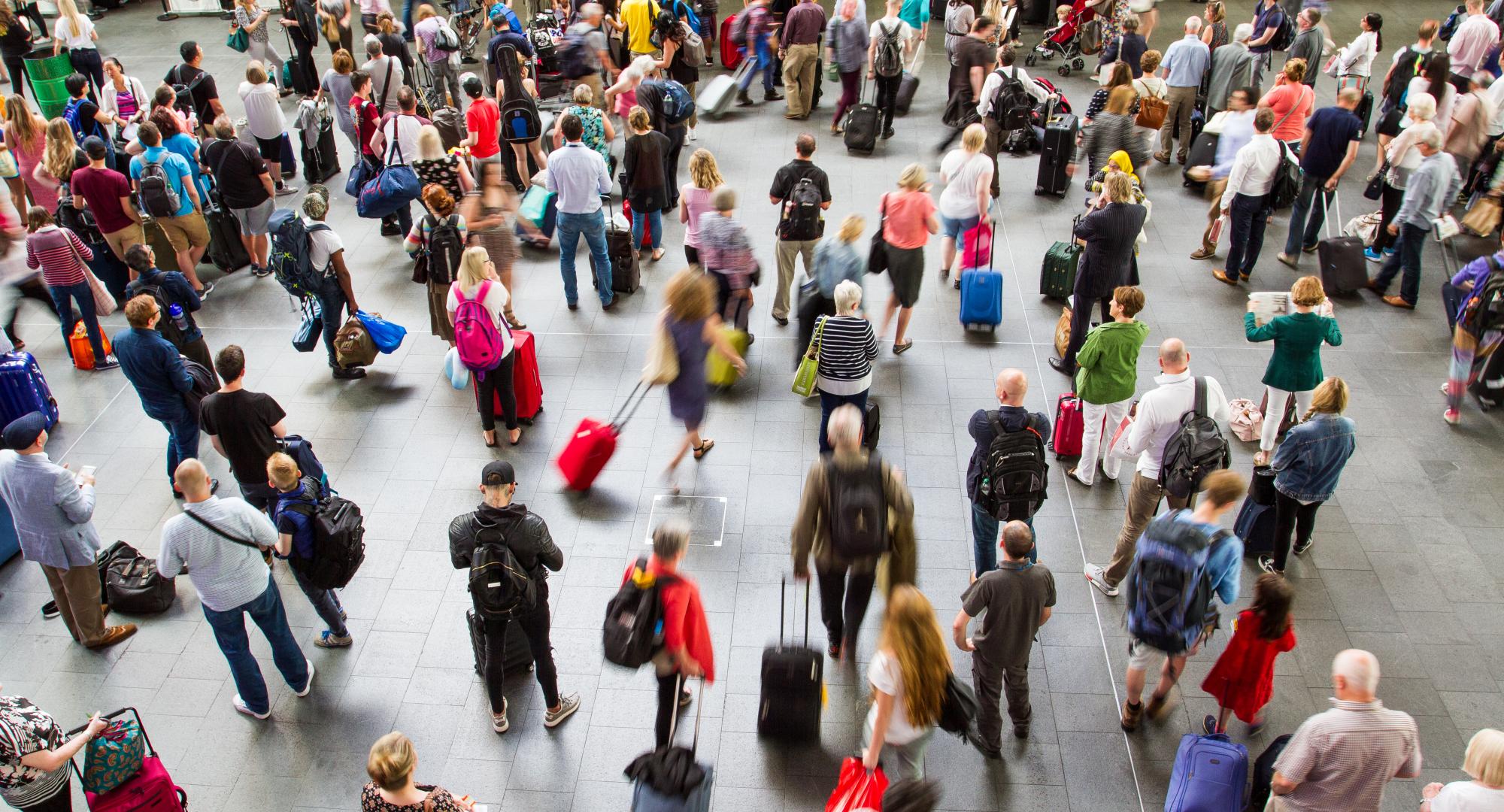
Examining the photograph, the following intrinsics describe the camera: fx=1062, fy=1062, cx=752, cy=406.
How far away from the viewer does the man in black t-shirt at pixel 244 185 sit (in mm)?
9633

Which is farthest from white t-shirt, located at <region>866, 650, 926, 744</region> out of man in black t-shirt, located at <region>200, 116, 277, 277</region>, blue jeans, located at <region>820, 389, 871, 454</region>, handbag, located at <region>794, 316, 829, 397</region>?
man in black t-shirt, located at <region>200, 116, 277, 277</region>

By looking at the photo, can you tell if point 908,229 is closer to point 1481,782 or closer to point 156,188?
point 1481,782

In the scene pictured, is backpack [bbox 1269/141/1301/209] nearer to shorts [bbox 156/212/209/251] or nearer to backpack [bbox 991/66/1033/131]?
backpack [bbox 991/66/1033/131]

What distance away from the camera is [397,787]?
13.5ft

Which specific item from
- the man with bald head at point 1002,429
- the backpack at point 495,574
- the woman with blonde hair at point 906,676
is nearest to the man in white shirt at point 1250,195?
the man with bald head at point 1002,429

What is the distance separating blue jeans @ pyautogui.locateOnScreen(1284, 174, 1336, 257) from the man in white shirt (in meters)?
0.36

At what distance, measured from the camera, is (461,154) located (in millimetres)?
10211

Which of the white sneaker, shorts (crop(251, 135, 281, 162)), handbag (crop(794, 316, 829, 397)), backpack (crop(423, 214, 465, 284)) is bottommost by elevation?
the white sneaker

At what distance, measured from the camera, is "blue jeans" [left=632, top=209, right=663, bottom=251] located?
1037cm

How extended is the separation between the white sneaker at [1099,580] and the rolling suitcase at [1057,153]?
607 cm

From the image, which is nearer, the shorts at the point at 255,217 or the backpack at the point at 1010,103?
the shorts at the point at 255,217

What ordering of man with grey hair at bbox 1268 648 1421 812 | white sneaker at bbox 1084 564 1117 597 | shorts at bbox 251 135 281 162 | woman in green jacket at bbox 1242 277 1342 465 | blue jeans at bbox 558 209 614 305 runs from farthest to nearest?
1. shorts at bbox 251 135 281 162
2. blue jeans at bbox 558 209 614 305
3. woman in green jacket at bbox 1242 277 1342 465
4. white sneaker at bbox 1084 564 1117 597
5. man with grey hair at bbox 1268 648 1421 812

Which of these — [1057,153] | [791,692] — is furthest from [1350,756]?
[1057,153]

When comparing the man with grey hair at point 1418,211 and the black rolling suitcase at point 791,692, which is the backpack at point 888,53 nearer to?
the man with grey hair at point 1418,211
